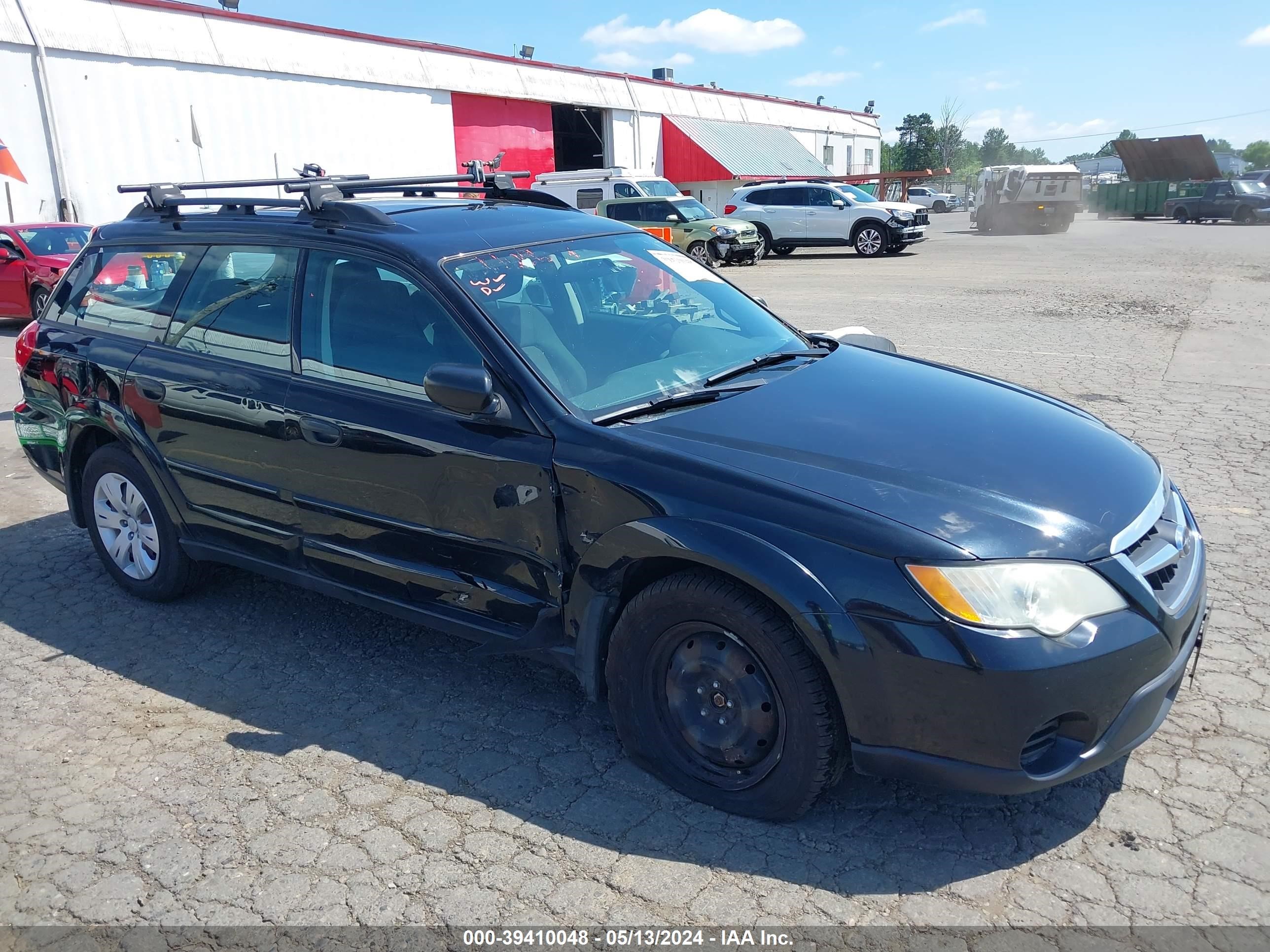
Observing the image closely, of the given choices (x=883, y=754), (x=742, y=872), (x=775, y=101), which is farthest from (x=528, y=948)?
(x=775, y=101)

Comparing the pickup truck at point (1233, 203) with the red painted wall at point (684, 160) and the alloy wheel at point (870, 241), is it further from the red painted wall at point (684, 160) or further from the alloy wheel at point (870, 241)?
the alloy wheel at point (870, 241)

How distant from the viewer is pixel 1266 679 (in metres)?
3.65

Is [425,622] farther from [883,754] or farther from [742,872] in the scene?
[883,754]

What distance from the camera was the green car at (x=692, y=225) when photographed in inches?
878

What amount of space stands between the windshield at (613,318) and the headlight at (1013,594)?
1.25 metres

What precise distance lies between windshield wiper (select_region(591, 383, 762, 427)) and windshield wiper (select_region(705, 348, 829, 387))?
0.09 m

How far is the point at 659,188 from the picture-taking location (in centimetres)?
2542

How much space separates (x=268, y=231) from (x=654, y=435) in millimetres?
2045

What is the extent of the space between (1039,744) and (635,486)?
1.33 meters

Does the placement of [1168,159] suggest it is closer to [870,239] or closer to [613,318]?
Answer: [870,239]

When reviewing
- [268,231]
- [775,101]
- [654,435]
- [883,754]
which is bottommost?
[883,754]

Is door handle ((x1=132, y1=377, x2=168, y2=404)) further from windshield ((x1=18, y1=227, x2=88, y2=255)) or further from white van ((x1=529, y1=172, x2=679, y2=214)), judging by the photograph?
white van ((x1=529, y1=172, x2=679, y2=214))

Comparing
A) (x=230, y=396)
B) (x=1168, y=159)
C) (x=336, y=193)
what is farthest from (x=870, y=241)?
(x=1168, y=159)

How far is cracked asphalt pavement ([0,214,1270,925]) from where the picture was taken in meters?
2.67
